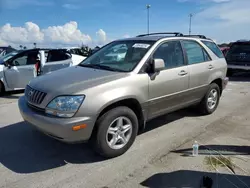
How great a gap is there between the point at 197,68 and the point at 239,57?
7.23 m

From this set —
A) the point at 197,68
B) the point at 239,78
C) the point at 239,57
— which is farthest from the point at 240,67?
the point at 197,68

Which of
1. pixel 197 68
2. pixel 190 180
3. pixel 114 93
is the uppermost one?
pixel 197 68

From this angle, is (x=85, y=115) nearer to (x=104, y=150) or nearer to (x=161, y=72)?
(x=104, y=150)

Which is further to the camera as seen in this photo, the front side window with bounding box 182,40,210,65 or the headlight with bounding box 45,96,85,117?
the front side window with bounding box 182,40,210,65

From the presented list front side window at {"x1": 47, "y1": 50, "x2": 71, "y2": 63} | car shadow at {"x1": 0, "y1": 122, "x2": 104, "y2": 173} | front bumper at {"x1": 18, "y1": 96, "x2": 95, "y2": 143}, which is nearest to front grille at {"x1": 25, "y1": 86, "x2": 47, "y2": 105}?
front bumper at {"x1": 18, "y1": 96, "x2": 95, "y2": 143}

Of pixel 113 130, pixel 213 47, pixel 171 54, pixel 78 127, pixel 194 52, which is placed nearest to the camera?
pixel 78 127

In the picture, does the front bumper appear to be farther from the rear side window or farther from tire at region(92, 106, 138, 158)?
the rear side window

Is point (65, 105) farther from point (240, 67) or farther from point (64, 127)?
point (240, 67)

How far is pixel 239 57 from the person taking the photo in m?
10.9

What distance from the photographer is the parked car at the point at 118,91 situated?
3113 mm

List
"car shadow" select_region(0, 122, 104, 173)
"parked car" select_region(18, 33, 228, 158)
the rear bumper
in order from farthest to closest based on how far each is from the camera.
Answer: the rear bumper < "car shadow" select_region(0, 122, 104, 173) < "parked car" select_region(18, 33, 228, 158)

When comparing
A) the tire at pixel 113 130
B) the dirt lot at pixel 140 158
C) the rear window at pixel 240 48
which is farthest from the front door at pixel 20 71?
the rear window at pixel 240 48

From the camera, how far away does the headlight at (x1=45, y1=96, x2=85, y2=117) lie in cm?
306

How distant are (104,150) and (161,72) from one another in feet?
5.21
